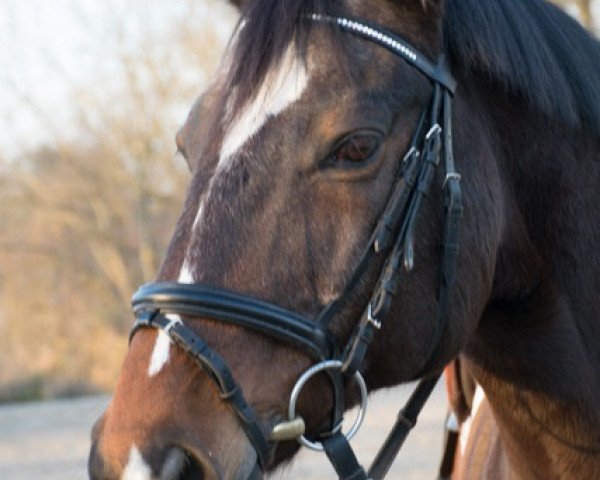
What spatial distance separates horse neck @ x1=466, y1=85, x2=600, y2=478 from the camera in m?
2.47

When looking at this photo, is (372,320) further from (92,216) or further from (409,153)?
(92,216)

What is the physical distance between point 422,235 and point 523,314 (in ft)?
1.55

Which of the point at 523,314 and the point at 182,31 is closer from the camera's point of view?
the point at 523,314

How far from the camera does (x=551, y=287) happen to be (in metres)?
2.50

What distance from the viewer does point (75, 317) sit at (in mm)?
21156

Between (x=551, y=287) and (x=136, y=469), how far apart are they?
1.23 meters

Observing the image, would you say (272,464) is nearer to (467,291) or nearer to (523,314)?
(467,291)

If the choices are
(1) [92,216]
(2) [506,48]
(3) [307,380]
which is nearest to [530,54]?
(2) [506,48]

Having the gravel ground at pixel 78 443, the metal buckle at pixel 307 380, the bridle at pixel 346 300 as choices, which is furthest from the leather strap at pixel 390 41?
the gravel ground at pixel 78 443

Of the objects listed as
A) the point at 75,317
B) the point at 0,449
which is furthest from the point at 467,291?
the point at 75,317

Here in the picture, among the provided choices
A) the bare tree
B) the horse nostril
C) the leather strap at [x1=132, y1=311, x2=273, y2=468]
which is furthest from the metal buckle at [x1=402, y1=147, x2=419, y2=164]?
the bare tree

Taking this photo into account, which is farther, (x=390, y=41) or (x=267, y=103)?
(x=390, y=41)

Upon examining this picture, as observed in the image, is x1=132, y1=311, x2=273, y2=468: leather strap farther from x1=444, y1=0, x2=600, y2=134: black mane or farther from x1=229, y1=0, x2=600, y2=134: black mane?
x1=444, y1=0, x2=600, y2=134: black mane

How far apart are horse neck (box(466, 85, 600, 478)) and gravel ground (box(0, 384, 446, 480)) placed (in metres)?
4.76
